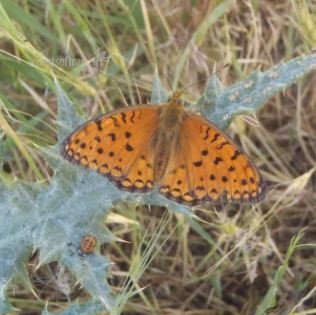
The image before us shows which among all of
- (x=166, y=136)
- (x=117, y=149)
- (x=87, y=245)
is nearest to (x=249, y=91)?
(x=166, y=136)

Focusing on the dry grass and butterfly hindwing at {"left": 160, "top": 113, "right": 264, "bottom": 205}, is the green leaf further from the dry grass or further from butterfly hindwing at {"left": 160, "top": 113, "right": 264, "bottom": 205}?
the dry grass

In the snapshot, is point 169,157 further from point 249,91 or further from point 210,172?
point 249,91

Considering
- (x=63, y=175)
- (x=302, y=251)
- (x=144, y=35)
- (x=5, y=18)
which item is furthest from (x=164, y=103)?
(x=302, y=251)

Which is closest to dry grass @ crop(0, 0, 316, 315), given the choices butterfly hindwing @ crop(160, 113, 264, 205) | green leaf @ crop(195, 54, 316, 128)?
green leaf @ crop(195, 54, 316, 128)

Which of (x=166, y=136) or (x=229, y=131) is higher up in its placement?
(x=166, y=136)

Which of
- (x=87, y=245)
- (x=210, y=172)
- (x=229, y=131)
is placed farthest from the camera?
(x=229, y=131)

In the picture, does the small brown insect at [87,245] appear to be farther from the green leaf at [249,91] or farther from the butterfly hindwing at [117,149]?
the green leaf at [249,91]

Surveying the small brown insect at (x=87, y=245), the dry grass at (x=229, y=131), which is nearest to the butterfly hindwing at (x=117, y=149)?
the small brown insect at (x=87, y=245)

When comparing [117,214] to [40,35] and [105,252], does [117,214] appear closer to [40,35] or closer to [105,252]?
[105,252]

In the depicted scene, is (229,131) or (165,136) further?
(229,131)
